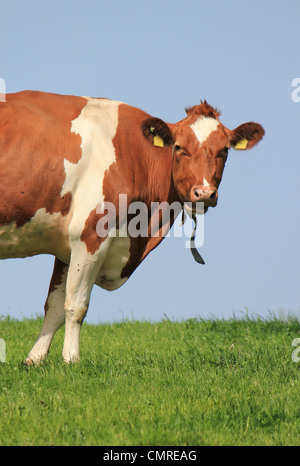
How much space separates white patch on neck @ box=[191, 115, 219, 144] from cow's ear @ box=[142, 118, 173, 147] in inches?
13.3

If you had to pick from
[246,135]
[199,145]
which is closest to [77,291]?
[199,145]

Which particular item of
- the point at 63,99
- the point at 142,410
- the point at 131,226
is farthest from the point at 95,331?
A: the point at 142,410

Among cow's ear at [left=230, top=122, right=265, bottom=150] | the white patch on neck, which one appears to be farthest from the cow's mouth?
cow's ear at [left=230, top=122, right=265, bottom=150]

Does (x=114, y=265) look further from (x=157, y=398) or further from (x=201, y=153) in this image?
(x=157, y=398)

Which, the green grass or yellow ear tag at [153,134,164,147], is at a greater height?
yellow ear tag at [153,134,164,147]

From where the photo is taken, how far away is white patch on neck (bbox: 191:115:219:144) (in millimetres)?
7730

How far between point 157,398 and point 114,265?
2201mm

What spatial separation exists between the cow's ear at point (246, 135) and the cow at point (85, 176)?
13mm

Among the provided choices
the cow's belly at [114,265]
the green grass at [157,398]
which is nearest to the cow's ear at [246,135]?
the cow's belly at [114,265]

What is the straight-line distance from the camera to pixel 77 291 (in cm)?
760

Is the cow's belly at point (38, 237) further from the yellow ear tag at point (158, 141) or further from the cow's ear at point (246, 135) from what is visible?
the cow's ear at point (246, 135)

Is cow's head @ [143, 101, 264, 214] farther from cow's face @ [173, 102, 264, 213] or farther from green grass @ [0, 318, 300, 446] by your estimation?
green grass @ [0, 318, 300, 446]

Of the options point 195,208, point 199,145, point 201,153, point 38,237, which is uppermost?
point 199,145
